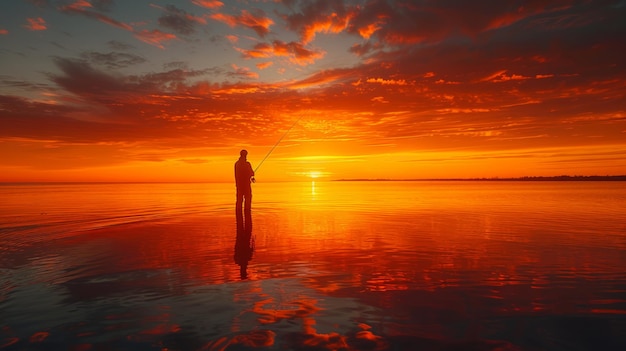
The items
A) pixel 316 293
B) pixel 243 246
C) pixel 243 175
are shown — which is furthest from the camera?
pixel 243 175

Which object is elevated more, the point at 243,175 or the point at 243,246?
the point at 243,175

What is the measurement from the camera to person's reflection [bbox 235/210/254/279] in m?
8.71

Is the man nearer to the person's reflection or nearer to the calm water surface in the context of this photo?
the person's reflection

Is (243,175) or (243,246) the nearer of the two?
(243,246)

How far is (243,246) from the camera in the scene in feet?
37.4

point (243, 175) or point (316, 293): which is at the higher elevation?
point (243, 175)

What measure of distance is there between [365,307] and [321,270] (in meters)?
2.58

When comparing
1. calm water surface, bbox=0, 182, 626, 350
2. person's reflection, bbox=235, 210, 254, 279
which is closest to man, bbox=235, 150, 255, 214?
person's reflection, bbox=235, 210, 254, 279

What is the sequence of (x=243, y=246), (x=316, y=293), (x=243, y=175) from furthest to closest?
(x=243, y=175) → (x=243, y=246) → (x=316, y=293)

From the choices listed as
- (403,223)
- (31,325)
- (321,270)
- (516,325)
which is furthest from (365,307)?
(403,223)

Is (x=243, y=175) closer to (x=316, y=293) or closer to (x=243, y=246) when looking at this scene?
(x=243, y=246)

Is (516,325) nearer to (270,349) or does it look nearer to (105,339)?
(270,349)

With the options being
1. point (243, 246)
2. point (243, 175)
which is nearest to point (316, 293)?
point (243, 246)

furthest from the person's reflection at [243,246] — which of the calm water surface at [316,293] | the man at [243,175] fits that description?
the man at [243,175]
